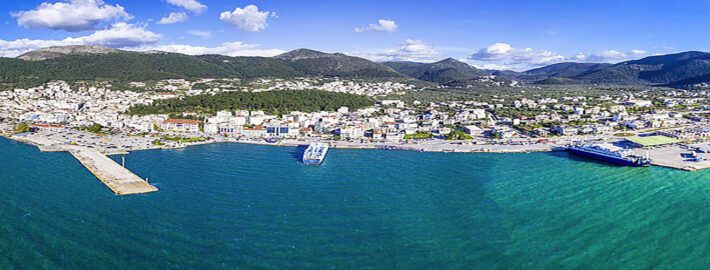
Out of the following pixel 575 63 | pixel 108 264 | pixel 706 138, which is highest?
pixel 575 63

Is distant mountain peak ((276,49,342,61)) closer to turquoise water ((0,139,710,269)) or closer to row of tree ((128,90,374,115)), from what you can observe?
row of tree ((128,90,374,115))

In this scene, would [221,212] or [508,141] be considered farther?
[508,141]

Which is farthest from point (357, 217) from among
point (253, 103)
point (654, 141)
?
point (253, 103)

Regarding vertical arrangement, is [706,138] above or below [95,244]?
above

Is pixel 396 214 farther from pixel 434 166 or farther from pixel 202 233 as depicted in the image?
pixel 434 166

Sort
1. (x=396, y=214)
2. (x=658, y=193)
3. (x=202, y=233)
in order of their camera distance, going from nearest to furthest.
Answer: (x=202, y=233) < (x=396, y=214) < (x=658, y=193)

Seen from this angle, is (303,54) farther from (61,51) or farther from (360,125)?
(360,125)

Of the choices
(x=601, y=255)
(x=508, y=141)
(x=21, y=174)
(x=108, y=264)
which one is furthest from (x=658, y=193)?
(x=21, y=174)
